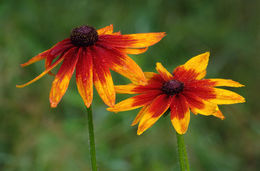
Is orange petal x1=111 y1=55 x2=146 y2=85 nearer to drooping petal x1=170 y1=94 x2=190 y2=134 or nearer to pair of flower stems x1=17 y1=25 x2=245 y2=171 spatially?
pair of flower stems x1=17 y1=25 x2=245 y2=171

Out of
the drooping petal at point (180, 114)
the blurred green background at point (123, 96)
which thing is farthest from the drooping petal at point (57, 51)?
the blurred green background at point (123, 96)

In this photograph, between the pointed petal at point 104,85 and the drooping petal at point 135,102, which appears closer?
the pointed petal at point 104,85

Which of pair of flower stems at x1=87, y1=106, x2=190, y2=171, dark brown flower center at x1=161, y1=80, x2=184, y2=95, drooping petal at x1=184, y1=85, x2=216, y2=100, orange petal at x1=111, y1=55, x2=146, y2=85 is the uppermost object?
orange petal at x1=111, y1=55, x2=146, y2=85

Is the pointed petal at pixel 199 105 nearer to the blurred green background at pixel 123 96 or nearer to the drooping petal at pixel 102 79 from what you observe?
the drooping petal at pixel 102 79

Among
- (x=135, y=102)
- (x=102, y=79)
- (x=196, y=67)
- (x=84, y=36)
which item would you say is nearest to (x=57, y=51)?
(x=84, y=36)

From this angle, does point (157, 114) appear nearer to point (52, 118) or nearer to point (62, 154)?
point (62, 154)

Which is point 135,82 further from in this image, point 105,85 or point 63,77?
point 63,77

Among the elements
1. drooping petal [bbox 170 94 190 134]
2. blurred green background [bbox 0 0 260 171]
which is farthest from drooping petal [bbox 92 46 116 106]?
Result: blurred green background [bbox 0 0 260 171]
